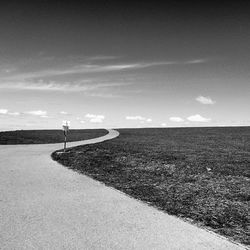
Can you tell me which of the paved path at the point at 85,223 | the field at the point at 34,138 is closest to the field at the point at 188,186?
the paved path at the point at 85,223

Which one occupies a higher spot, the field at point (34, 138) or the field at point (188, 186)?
the field at point (34, 138)

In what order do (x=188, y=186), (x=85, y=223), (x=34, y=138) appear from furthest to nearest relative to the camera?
(x=34, y=138), (x=188, y=186), (x=85, y=223)

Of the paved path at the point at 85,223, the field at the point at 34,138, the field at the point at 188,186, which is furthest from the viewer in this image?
the field at the point at 34,138

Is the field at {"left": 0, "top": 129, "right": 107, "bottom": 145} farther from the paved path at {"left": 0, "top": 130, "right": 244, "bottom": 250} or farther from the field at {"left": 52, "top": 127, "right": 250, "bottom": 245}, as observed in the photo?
the paved path at {"left": 0, "top": 130, "right": 244, "bottom": 250}

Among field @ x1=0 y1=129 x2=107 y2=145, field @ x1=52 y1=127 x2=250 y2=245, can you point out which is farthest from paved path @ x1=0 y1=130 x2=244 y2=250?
field @ x1=0 y1=129 x2=107 y2=145

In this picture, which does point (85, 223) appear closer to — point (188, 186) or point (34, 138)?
point (188, 186)

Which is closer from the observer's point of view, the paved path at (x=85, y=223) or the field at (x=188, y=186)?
the paved path at (x=85, y=223)

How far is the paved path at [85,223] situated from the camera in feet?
17.2

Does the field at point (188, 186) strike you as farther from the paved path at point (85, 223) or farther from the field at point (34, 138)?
the field at point (34, 138)

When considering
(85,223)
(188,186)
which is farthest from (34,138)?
(85,223)

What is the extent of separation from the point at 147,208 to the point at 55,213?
212 centimetres

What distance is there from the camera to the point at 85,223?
244 inches

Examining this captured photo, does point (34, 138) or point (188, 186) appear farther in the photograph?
point (34, 138)

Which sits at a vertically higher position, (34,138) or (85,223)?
(34,138)
